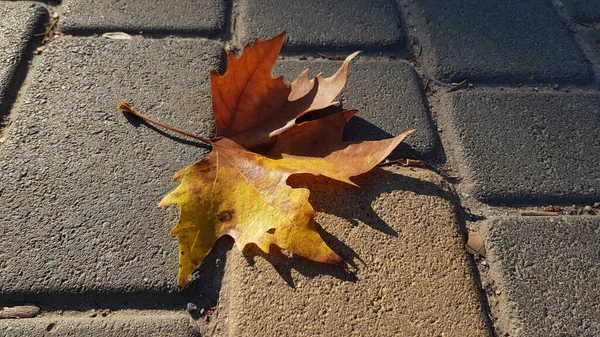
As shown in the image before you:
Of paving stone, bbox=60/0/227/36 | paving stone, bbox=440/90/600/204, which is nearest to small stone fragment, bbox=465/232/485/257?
paving stone, bbox=440/90/600/204

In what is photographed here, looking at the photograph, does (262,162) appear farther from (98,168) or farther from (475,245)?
(475,245)

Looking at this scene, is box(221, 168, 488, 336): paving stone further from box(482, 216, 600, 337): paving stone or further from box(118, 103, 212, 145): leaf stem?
box(118, 103, 212, 145): leaf stem

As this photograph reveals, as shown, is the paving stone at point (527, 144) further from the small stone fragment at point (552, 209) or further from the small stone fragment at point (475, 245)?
the small stone fragment at point (475, 245)

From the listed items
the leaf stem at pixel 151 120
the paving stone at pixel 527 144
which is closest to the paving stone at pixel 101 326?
the leaf stem at pixel 151 120

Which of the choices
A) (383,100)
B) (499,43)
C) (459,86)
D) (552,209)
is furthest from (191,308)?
(499,43)

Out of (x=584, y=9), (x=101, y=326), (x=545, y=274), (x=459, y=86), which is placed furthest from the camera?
(x=584, y=9)
